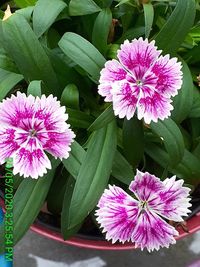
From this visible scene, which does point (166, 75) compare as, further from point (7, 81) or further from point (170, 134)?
point (7, 81)

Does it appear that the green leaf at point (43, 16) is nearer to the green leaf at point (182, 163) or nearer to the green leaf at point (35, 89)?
the green leaf at point (35, 89)

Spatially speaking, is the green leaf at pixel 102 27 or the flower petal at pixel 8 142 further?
the green leaf at pixel 102 27

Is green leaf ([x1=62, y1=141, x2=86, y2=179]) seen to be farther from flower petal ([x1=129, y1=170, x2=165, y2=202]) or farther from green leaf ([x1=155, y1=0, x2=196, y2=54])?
green leaf ([x1=155, y1=0, x2=196, y2=54])

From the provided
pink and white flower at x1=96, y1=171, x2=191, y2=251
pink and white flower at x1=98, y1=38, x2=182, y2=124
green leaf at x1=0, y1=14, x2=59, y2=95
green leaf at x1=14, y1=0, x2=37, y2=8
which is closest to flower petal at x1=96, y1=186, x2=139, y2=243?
pink and white flower at x1=96, y1=171, x2=191, y2=251

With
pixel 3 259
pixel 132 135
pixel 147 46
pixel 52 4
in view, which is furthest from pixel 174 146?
pixel 3 259

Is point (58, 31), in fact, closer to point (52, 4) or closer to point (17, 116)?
point (52, 4)

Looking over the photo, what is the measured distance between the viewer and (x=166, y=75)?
0.60 m

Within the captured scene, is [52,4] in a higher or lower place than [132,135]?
higher

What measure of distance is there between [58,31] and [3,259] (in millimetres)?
520

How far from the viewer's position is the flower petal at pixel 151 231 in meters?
0.62

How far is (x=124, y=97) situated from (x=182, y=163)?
0.81ft

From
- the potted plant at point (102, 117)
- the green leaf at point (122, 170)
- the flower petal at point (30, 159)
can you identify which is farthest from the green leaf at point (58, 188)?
the flower petal at point (30, 159)

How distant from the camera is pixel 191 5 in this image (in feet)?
2.23

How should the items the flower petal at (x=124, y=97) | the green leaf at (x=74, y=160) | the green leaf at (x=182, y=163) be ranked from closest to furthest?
the flower petal at (x=124, y=97) → the green leaf at (x=74, y=160) → the green leaf at (x=182, y=163)
